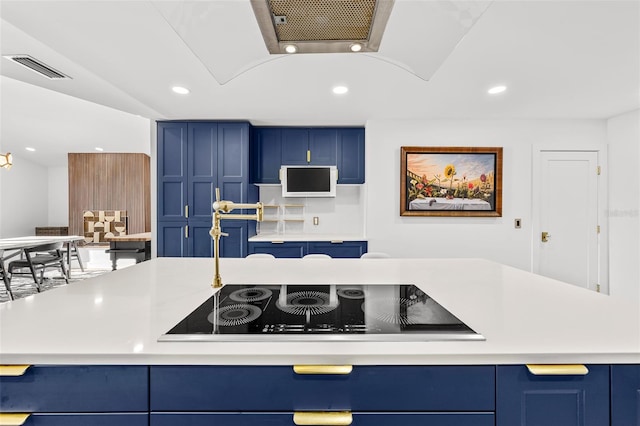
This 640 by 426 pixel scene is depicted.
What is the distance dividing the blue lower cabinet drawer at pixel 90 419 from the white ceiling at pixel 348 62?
3.43ft

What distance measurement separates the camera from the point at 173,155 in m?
3.84

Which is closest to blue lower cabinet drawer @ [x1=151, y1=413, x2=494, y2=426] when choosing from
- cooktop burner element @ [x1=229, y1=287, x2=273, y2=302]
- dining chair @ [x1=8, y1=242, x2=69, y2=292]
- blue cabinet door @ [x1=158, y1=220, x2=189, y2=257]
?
cooktop burner element @ [x1=229, y1=287, x2=273, y2=302]

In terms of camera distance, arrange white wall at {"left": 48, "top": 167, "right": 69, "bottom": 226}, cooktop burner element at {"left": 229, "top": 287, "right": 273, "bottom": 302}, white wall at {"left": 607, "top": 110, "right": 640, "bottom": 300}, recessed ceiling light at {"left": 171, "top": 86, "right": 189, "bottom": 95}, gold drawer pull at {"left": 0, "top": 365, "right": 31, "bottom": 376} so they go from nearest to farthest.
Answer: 1. gold drawer pull at {"left": 0, "top": 365, "right": 31, "bottom": 376}
2. cooktop burner element at {"left": 229, "top": 287, "right": 273, "bottom": 302}
3. recessed ceiling light at {"left": 171, "top": 86, "right": 189, "bottom": 95}
4. white wall at {"left": 607, "top": 110, "right": 640, "bottom": 300}
5. white wall at {"left": 48, "top": 167, "right": 69, "bottom": 226}

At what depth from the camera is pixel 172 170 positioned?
3.85 m

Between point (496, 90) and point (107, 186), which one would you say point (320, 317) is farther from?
point (107, 186)

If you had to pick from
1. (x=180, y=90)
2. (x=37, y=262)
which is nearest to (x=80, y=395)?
(x=180, y=90)

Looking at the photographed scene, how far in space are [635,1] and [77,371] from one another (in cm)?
302


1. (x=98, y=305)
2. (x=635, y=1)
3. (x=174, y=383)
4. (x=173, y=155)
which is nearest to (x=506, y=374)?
(x=174, y=383)

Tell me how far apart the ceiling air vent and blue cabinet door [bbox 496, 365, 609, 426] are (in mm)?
3377

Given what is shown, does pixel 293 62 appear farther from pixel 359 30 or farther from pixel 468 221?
pixel 468 221

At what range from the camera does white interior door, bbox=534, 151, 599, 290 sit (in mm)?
3801

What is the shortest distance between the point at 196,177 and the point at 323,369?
3604mm

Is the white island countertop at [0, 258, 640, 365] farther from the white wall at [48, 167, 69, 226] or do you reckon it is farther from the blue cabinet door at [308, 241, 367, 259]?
the white wall at [48, 167, 69, 226]

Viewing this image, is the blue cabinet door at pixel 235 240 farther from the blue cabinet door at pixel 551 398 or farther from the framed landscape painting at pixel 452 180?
the blue cabinet door at pixel 551 398
